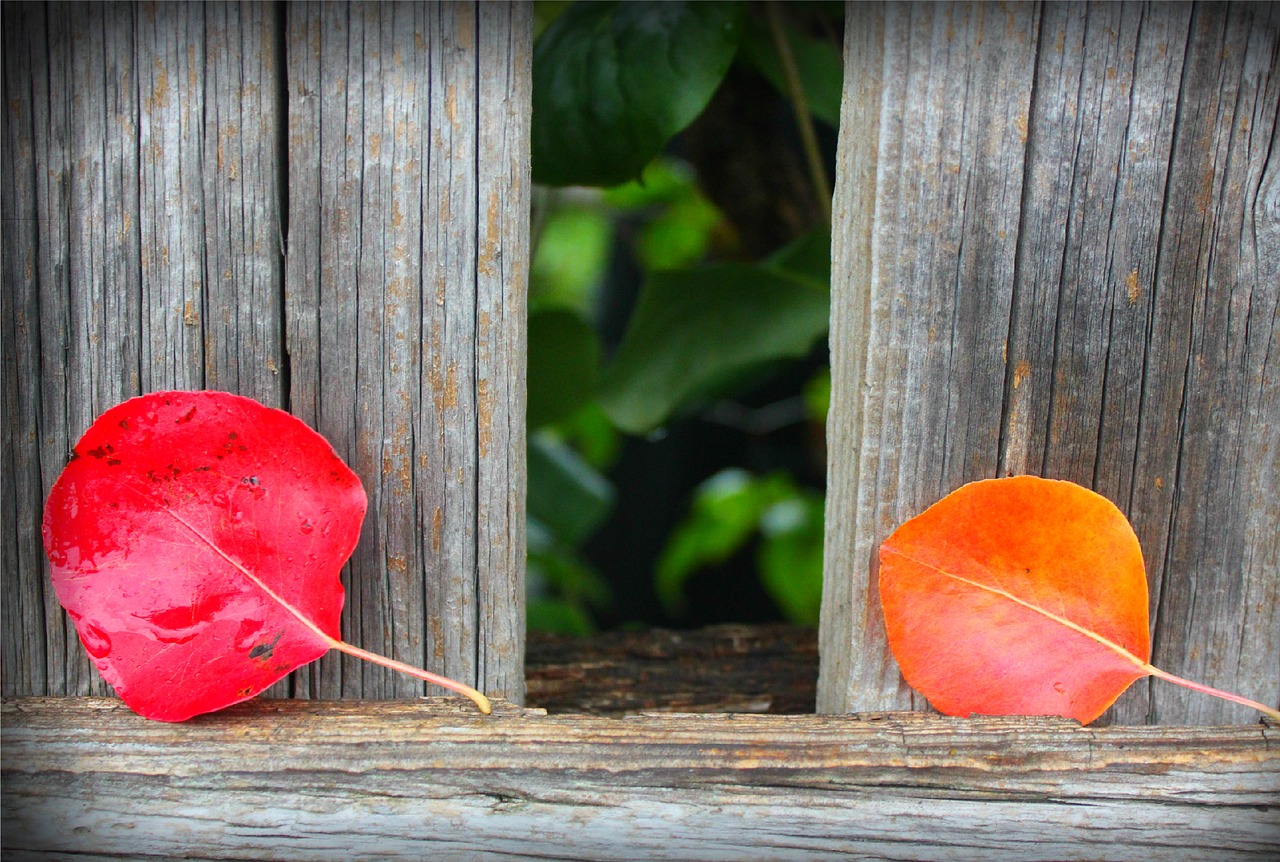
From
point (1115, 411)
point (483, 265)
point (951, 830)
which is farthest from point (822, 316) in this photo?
point (951, 830)

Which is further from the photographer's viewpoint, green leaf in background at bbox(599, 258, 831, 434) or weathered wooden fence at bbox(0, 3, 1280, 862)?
green leaf in background at bbox(599, 258, 831, 434)

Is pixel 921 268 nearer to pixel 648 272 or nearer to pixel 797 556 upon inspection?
pixel 648 272

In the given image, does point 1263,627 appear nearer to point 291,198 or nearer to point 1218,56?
point 1218,56

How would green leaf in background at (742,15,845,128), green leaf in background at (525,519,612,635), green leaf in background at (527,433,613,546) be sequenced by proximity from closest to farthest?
green leaf in background at (742,15,845,128), green leaf in background at (525,519,612,635), green leaf in background at (527,433,613,546)

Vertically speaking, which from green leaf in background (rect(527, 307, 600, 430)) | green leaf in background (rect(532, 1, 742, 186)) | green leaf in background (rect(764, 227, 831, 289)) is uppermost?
green leaf in background (rect(532, 1, 742, 186))

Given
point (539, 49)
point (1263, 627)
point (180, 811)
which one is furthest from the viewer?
point (539, 49)

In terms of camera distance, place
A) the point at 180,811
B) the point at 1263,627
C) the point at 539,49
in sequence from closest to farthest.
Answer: the point at 180,811 → the point at 1263,627 → the point at 539,49

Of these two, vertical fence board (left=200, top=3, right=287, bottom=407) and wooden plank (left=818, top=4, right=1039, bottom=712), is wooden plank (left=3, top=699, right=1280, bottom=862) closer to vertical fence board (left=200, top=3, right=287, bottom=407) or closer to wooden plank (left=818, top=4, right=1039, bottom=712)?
wooden plank (left=818, top=4, right=1039, bottom=712)

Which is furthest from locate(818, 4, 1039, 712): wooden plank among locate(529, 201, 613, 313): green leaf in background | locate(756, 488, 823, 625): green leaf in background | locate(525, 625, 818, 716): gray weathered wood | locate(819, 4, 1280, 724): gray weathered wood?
locate(529, 201, 613, 313): green leaf in background

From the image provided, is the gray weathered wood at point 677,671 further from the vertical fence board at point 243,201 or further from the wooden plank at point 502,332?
the vertical fence board at point 243,201
